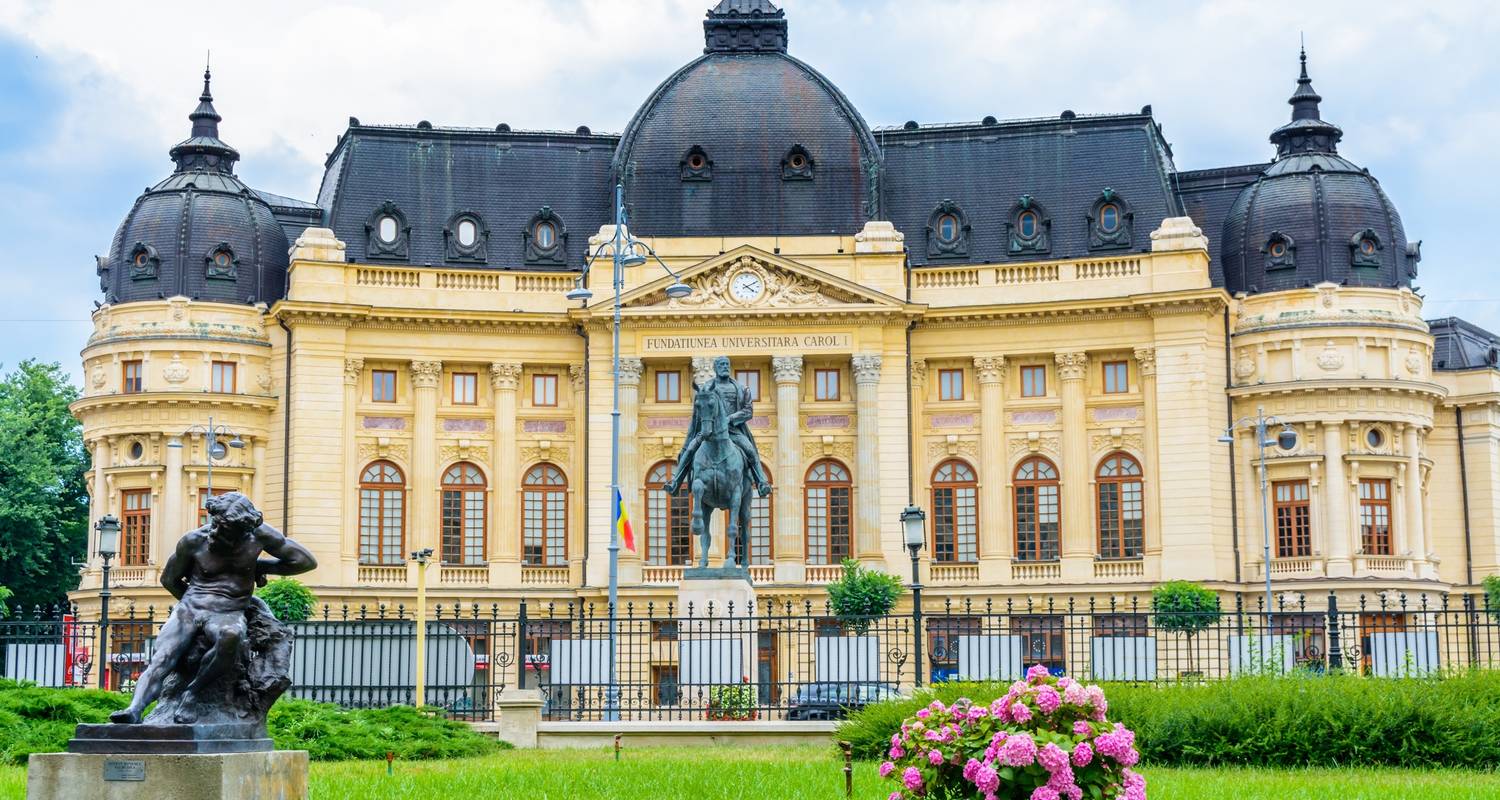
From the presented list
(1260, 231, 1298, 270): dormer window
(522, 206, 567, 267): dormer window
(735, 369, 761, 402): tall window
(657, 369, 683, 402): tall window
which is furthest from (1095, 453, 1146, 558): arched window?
(522, 206, 567, 267): dormer window

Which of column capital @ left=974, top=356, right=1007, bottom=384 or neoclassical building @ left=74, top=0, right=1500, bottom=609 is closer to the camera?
neoclassical building @ left=74, top=0, right=1500, bottom=609

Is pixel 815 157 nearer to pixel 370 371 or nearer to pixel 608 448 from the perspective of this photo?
pixel 608 448

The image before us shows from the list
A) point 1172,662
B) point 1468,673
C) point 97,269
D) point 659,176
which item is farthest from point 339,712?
point 97,269

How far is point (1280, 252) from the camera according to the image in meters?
69.9

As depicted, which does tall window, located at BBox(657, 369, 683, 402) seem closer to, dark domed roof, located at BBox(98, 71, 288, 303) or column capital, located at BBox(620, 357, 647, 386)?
column capital, located at BBox(620, 357, 647, 386)

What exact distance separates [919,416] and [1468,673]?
4345 cm

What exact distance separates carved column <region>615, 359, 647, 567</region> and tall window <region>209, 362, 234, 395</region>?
13422 millimetres

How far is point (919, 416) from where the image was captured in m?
69.7

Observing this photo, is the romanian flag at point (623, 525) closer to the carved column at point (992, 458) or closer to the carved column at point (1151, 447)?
the carved column at point (992, 458)

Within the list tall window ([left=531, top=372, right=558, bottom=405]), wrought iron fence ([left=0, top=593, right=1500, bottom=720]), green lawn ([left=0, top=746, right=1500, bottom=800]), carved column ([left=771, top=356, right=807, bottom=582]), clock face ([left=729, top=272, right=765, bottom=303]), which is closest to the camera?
green lawn ([left=0, top=746, right=1500, bottom=800])

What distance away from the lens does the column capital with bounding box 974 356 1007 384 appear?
226 ft

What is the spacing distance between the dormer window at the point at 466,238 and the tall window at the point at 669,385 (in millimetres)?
7775

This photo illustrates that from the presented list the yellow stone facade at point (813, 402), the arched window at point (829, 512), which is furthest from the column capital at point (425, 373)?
the arched window at point (829, 512)

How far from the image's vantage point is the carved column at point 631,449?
223ft
